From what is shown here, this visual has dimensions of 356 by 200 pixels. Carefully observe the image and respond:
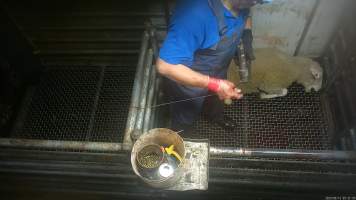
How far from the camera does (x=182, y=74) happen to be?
2916 mm

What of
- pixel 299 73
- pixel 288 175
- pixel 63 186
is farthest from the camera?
pixel 299 73

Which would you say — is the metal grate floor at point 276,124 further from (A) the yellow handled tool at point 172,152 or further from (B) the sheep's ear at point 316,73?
(A) the yellow handled tool at point 172,152

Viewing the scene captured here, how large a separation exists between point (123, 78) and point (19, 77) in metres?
1.46

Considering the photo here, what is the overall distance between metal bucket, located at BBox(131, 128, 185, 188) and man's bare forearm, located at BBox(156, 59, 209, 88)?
0.60m

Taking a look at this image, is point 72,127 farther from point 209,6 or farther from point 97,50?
point 209,6

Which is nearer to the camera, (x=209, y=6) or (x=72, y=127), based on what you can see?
(x=209, y=6)

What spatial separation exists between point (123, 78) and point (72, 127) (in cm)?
98

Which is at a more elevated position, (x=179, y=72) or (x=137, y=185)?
(x=179, y=72)

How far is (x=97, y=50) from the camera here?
4.60 meters

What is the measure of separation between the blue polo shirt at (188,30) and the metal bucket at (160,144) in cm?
66

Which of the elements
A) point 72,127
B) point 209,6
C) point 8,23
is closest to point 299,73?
point 209,6

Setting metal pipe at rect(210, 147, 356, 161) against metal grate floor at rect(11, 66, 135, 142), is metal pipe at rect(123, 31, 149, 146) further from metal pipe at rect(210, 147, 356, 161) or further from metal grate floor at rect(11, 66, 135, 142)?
metal grate floor at rect(11, 66, 135, 142)

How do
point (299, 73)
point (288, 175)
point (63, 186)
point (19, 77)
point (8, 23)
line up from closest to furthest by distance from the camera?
point (288, 175)
point (63, 186)
point (8, 23)
point (299, 73)
point (19, 77)

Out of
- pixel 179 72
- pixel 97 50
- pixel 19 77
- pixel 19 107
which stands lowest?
pixel 179 72
